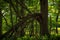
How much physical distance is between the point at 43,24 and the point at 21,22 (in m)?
1.76

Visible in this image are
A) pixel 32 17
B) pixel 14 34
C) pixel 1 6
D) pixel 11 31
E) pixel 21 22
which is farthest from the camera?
pixel 32 17

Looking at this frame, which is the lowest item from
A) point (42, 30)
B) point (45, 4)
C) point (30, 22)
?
point (42, 30)

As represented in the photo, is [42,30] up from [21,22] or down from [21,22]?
down

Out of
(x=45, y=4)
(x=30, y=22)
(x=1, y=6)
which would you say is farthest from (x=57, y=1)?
(x=1, y=6)

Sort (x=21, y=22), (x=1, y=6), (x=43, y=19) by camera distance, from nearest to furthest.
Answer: (x=1, y=6) < (x=21, y=22) < (x=43, y=19)

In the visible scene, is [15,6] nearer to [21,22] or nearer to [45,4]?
[21,22]

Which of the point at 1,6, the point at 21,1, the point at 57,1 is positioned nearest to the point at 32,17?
the point at 21,1

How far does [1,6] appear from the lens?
6.27 meters

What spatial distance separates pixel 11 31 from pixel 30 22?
4.13 feet

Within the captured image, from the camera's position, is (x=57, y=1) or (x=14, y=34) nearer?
(x=14, y=34)

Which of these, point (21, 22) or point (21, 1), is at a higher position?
point (21, 1)

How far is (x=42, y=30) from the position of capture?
389 inches

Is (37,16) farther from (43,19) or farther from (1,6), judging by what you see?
(1,6)

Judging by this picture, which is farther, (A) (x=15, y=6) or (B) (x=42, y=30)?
(B) (x=42, y=30)
